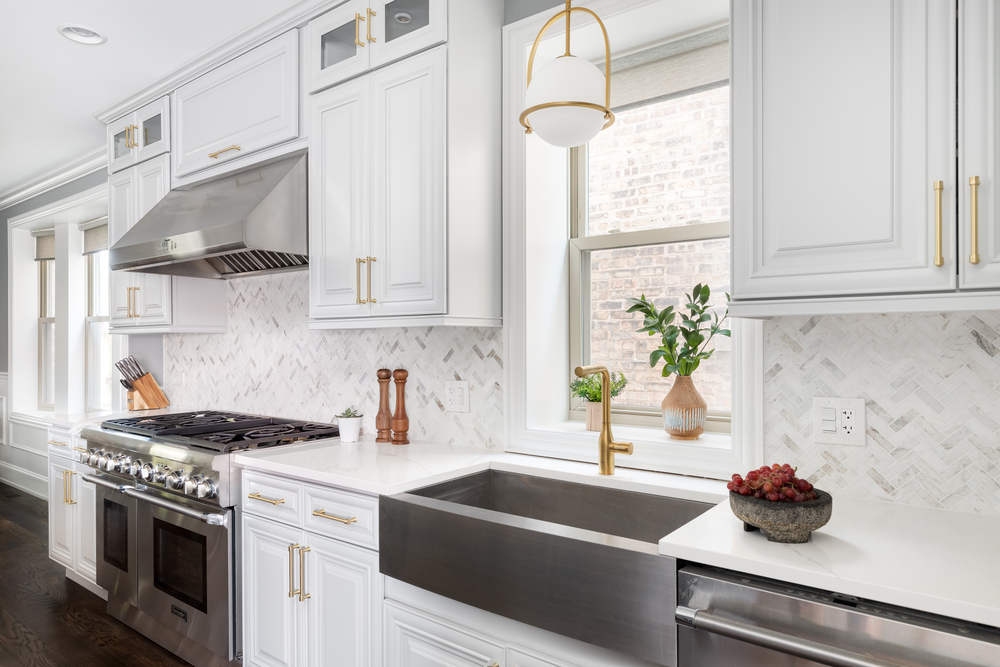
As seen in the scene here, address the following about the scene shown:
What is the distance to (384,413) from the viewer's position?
100 inches

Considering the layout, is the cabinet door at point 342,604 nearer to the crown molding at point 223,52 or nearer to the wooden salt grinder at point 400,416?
the wooden salt grinder at point 400,416

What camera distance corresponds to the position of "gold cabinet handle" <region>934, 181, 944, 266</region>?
121 centimetres

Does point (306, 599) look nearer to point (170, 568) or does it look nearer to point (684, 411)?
point (170, 568)

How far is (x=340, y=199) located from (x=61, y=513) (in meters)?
2.68

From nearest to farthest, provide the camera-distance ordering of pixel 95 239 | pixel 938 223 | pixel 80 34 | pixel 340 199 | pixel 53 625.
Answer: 1. pixel 938 223
2. pixel 340 199
3. pixel 80 34
4. pixel 53 625
5. pixel 95 239

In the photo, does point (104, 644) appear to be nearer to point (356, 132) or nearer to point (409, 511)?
point (409, 511)

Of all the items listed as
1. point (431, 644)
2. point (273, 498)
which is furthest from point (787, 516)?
point (273, 498)

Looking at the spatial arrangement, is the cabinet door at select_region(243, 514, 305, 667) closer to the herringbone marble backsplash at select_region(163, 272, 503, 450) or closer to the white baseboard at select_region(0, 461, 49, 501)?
the herringbone marble backsplash at select_region(163, 272, 503, 450)

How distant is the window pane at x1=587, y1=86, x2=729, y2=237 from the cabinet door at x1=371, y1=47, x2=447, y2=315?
67 centimetres

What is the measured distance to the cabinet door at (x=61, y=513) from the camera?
11.2 feet

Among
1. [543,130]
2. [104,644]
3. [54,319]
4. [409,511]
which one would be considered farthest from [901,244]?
[54,319]

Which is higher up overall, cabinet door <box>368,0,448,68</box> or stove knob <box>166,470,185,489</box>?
cabinet door <box>368,0,448,68</box>

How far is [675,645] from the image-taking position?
4.02 feet

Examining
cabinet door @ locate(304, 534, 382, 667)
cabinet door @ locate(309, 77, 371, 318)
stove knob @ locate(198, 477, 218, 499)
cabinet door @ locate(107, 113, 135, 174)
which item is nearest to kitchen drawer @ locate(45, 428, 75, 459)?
cabinet door @ locate(107, 113, 135, 174)
